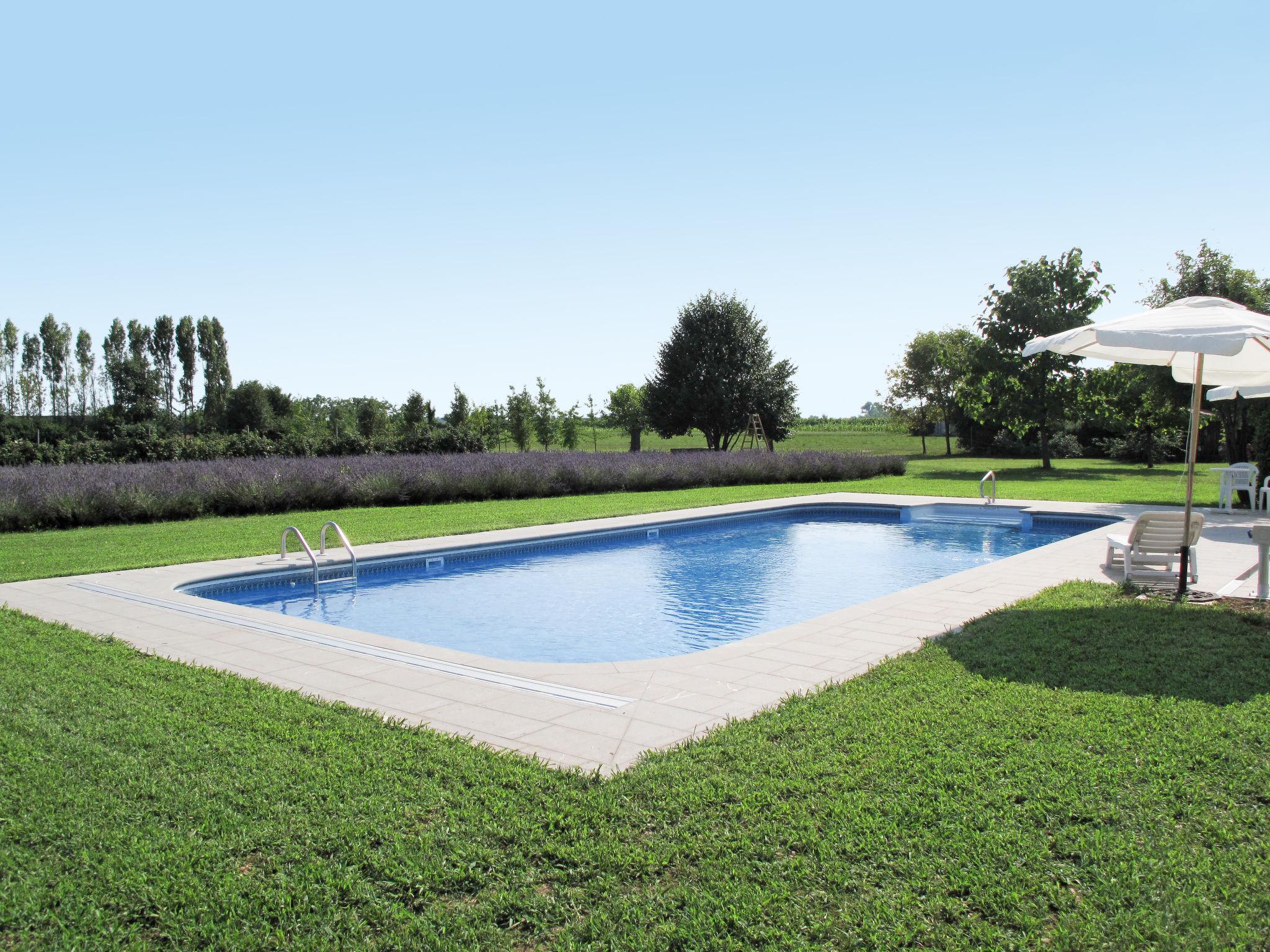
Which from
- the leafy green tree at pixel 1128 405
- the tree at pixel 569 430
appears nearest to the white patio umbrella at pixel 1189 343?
the leafy green tree at pixel 1128 405

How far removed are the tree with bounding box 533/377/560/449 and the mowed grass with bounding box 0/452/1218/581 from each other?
1465 centimetres

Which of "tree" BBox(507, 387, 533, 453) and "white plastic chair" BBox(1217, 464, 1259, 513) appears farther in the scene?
"tree" BBox(507, 387, 533, 453)

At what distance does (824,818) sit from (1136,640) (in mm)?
3899

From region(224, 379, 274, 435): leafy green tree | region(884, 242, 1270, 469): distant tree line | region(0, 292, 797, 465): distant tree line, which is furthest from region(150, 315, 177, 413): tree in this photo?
region(884, 242, 1270, 469): distant tree line

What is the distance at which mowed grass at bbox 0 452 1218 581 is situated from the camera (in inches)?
412

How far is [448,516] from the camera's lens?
15.4m

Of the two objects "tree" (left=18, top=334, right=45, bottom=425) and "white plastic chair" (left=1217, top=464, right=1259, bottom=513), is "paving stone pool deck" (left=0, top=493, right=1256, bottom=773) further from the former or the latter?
"tree" (left=18, top=334, right=45, bottom=425)

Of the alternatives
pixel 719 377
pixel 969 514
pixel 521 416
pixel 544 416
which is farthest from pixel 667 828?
pixel 544 416

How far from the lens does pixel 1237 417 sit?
19750mm

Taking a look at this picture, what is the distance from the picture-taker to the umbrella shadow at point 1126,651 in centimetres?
484

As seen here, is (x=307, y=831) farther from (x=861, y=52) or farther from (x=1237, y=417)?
(x=1237, y=417)

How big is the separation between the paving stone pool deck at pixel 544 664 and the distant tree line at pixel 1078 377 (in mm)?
14800

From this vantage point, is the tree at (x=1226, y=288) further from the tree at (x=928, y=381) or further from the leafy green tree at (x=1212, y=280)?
the tree at (x=928, y=381)

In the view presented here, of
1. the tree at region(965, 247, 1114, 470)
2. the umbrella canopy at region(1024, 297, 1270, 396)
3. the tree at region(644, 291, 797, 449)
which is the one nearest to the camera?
the umbrella canopy at region(1024, 297, 1270, 396)
